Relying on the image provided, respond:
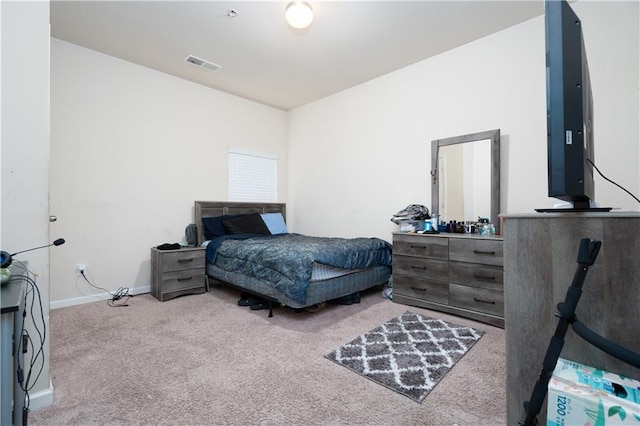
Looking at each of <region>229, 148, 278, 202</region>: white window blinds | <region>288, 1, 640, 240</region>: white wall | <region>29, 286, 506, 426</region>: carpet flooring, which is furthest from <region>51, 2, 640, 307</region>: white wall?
<region>29, 286, 506, 426</region>: carpet flooring

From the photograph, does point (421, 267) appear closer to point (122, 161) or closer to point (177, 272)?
point (177, 272)

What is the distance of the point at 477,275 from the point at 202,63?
12.2 ft

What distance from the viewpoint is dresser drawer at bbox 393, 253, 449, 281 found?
272 centimetres

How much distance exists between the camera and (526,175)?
8.84 ft

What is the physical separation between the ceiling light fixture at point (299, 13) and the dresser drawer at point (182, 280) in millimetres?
2758

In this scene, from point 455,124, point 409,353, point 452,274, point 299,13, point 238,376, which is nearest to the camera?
point 238,376

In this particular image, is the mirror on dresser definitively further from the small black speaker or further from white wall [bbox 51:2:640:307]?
the small black speaker

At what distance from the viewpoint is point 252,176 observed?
15.1 feet

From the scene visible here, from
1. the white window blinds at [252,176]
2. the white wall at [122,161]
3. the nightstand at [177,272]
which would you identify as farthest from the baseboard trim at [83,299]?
the white window blinds at [252,176]

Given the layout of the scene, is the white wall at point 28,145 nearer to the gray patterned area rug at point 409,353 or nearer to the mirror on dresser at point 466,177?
the gray patterned area rug at point 409,353

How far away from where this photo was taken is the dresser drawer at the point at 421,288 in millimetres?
2703

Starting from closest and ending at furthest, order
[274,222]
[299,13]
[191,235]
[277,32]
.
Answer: [299,13] → [277,32] → [191,235] → [274,222]

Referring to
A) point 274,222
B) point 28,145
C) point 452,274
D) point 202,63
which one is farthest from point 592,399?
point 202,63

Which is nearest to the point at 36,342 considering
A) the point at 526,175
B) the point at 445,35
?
the point at 526,175
